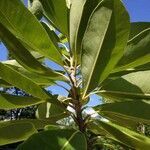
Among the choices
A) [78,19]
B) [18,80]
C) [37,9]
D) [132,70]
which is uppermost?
[37,9]

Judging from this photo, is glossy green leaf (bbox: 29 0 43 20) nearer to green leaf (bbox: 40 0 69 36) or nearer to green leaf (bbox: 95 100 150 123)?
green leaf (bbox: 40 0 69 36)

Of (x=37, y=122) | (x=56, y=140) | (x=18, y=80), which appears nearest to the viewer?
(x=56, y=140)

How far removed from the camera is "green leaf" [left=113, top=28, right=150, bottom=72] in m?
1.72

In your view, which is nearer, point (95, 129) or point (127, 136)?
point (127, 136)

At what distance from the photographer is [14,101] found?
5.89 ft

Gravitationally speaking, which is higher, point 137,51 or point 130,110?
point 137,51

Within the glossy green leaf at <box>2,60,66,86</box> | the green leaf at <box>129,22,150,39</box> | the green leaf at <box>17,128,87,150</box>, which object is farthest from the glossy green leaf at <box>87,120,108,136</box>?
the green leaf at <box>129,22,150,39</box>

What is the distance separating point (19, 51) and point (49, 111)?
1.59ft

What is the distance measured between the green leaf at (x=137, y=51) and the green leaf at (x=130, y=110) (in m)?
0.16

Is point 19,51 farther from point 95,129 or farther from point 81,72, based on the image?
point 95,129

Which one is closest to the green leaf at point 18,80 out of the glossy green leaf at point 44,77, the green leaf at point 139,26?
the glossy green leaf at point 44,77

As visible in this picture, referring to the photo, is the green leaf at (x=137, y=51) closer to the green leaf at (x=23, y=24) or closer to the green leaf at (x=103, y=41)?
the green leaf at (x=103, y=41)

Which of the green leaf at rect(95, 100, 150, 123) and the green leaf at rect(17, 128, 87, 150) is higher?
the green leaf at rect(95, 100, 150, 123)

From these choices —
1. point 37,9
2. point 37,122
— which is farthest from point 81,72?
point 37,9
